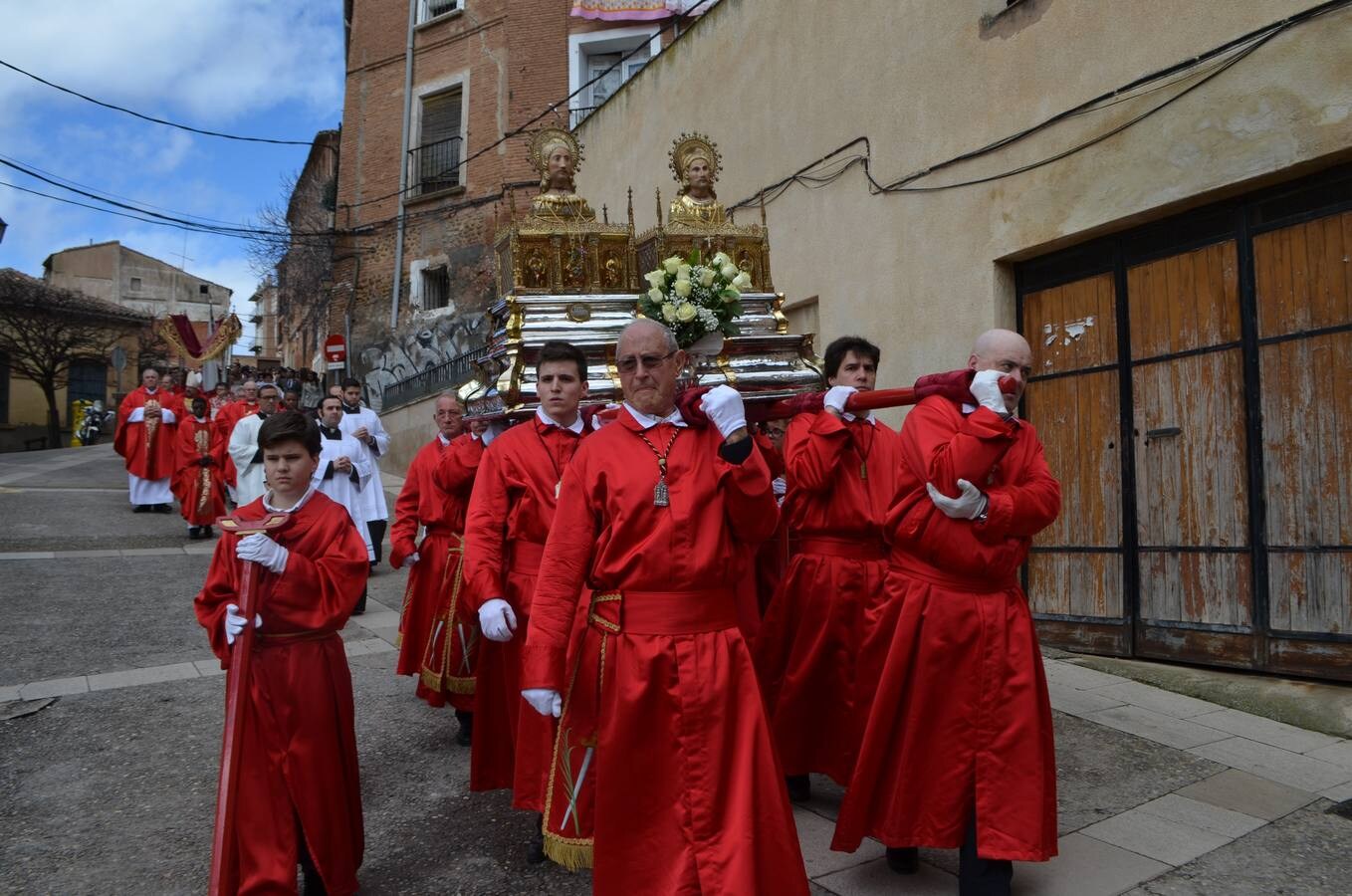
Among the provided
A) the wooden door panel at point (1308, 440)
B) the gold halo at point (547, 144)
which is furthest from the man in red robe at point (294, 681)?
the wooden door panel at point (1308, 440)

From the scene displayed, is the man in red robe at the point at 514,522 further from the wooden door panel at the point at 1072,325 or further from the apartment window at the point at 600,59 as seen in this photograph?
the apartment window at the point at 600,59

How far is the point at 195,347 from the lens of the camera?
23.7 m

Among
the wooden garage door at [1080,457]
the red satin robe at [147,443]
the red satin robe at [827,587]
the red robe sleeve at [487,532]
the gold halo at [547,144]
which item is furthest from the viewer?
the red satin robe at [147,443]

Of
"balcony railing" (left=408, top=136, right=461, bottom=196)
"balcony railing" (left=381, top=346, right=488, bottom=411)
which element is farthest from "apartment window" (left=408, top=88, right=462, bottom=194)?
"balcony railing" (left=381, top=346, right=488, bottom=411)

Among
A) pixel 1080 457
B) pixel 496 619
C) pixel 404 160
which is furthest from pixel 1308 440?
pixel 404 160

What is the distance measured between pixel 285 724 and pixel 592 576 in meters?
1.22

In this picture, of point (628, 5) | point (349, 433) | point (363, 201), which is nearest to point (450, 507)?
point (349, 433)

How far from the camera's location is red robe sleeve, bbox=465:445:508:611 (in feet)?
12.4

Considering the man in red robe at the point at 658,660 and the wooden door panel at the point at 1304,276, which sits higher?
the wooden door panel at the point at 1304,276

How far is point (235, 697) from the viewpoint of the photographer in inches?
121

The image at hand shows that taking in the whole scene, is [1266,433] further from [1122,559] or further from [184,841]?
[184,841]

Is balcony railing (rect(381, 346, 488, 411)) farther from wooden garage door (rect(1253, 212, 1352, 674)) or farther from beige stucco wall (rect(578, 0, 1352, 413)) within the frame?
wooden garage door (rect(1253, 212, 1352, 674))

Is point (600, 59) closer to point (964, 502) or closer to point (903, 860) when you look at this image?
point (964, 502)

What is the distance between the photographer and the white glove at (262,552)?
3.15 m
